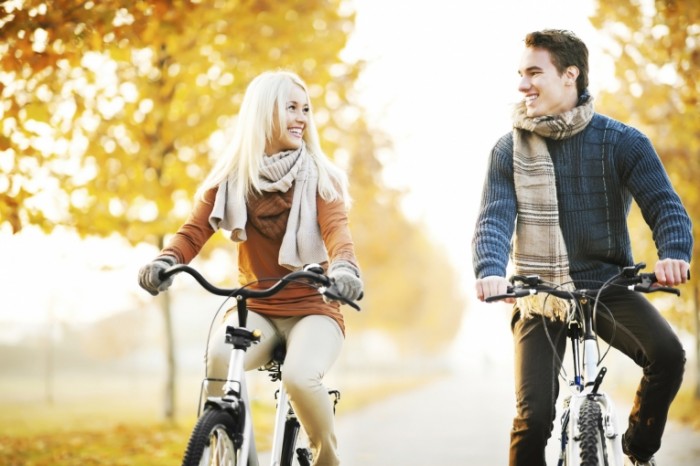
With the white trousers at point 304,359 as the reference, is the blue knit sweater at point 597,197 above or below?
above

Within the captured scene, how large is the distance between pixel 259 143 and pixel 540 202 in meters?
1.35

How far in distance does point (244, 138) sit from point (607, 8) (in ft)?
23.4

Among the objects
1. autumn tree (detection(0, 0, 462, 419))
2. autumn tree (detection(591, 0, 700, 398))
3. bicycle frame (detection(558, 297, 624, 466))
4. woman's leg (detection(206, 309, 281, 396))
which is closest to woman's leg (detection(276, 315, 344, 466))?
woman's leg (detection(206, 309, 281, 396))

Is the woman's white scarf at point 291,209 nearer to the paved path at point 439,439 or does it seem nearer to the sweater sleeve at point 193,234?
the sweater sleeve at point 193,234

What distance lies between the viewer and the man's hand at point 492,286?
11.6 feet

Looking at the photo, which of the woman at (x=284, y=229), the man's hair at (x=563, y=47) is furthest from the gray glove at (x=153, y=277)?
the man's hair at (x=563, y=47)

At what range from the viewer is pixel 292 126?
4.20m

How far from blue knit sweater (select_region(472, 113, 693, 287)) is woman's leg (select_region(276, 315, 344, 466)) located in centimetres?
76

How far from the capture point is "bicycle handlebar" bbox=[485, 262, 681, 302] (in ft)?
11.2

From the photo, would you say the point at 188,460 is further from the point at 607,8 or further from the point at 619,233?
the point at 607,8

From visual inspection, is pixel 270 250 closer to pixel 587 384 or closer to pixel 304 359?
pixel 304 359

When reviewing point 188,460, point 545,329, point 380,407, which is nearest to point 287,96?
point 545,329

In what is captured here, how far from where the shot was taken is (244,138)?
4176 mm

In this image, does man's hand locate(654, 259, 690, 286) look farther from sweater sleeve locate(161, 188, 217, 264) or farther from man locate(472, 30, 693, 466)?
sweater sleeve locate(161, 188, 217, 264)
